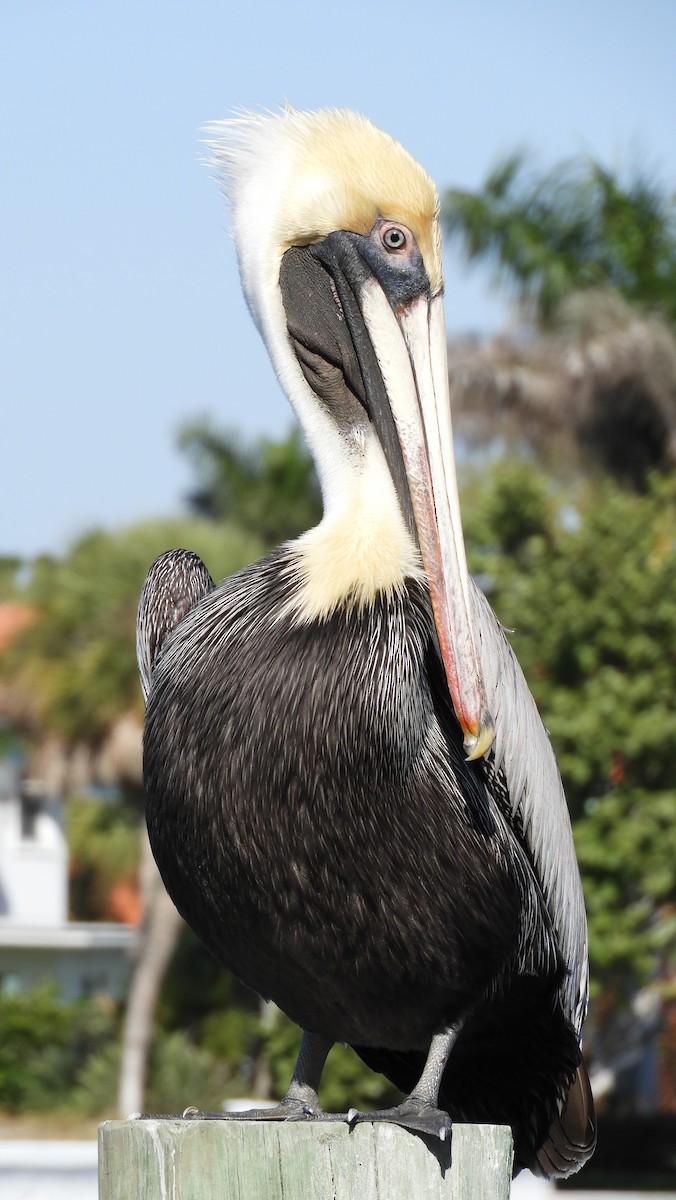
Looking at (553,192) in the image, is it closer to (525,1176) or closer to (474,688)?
(525,1176)

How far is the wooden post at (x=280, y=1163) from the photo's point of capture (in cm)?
291

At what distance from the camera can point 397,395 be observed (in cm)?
351

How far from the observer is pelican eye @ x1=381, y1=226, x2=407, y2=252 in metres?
3.63

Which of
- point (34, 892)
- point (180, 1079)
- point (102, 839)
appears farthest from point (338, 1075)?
point (102, 839)

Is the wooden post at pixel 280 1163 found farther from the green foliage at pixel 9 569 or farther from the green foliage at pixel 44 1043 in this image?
the green foliage at pixel 9 569

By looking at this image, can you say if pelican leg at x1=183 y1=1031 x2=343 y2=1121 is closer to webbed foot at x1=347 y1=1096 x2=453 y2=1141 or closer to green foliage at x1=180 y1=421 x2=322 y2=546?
webbed foot at x1=347 y1=1096 x2=453 y2=1141

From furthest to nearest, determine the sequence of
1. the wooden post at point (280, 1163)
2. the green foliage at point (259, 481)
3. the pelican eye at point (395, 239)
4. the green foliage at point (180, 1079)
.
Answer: the green foliage at point (259, 481) → the green foliage at point (180, 1079) → the pelican eye at point (395, 239) → the wooden post at point (280, 1163)

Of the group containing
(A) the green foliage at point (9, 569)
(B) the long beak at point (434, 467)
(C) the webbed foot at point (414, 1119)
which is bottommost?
(C) the webbed foot at point (414, 1119)

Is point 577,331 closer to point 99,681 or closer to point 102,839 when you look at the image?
point 99,681

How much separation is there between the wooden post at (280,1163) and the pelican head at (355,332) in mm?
786

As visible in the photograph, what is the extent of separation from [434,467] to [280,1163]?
4.64ft

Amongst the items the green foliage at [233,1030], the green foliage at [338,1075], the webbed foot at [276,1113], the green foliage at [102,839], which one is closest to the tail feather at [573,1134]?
the webbed foot at [276,1113]

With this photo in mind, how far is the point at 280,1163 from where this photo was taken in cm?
291

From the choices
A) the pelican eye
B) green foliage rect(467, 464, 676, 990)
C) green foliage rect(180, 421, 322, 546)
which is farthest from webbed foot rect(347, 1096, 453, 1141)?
green foliage rect(180, 421, 322, 546)
